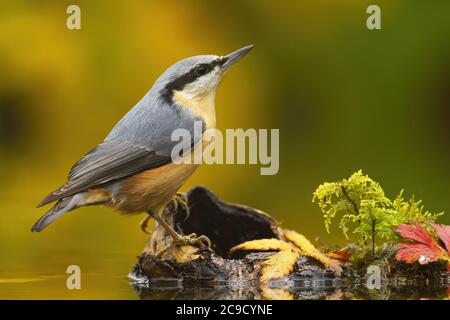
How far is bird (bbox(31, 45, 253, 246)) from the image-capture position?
475cm

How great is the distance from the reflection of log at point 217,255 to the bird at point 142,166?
0.44 feet

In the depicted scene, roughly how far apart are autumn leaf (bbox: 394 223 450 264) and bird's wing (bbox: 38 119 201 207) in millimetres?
1383

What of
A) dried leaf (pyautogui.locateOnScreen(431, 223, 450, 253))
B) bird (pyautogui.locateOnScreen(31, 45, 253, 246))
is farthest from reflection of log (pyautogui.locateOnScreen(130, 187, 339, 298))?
dried leaf (pyautogui.locateOnScreen(431, 223, 450, 253))

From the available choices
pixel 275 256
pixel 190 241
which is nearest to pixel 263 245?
pixel 275 256

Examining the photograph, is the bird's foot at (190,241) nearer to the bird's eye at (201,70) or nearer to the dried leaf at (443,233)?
the bird's eye at (201,70)

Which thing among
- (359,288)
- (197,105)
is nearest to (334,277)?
(359,288)

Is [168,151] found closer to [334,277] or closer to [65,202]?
[65,202]

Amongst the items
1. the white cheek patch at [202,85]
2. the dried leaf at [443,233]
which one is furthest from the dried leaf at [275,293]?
the white cheek patch at [202,85]

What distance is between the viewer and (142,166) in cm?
485

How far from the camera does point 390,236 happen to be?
461 cm

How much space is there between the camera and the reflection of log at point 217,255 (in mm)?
4422

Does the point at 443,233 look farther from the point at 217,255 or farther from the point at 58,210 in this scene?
the point at 58,210
